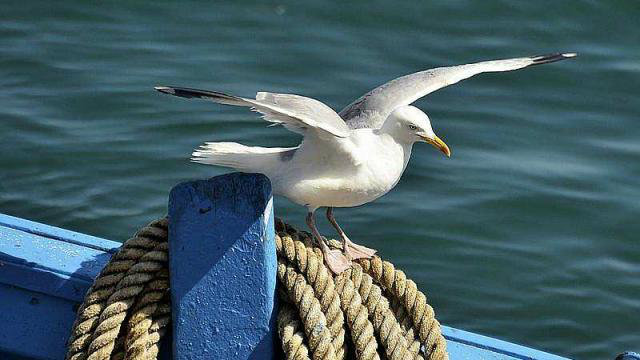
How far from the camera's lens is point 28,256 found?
3.01 m

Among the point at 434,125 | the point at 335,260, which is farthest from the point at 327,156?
the point at 434,125

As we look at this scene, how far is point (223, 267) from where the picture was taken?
8.11 feet

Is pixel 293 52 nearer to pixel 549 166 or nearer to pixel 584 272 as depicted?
pixel 549 166

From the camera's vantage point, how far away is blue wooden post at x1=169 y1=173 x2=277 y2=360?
2.42 m

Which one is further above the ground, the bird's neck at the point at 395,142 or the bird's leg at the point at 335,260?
the bird's neck at the point at 395,142

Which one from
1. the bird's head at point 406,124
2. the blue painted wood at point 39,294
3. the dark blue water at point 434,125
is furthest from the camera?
the dark blue water at point 434,125

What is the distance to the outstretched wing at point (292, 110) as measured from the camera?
2.75m

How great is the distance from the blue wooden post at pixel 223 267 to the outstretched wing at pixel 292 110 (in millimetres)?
351

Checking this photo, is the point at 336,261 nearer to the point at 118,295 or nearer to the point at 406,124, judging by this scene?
the point at 118,295

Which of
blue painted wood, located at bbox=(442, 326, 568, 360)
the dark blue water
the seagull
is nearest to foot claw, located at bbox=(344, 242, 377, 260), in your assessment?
the seagull

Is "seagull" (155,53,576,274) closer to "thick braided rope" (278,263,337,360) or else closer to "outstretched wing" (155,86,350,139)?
"outstretched wing" (155,86,350,139)

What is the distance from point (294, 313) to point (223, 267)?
211mm

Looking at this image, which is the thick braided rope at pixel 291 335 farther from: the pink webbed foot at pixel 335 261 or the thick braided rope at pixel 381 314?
the pink webbed foot at pixel 335 261

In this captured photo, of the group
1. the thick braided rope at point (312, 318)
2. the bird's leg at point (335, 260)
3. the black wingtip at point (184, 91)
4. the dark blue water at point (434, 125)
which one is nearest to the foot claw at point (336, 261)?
the bird's leg at point (335, 260)
